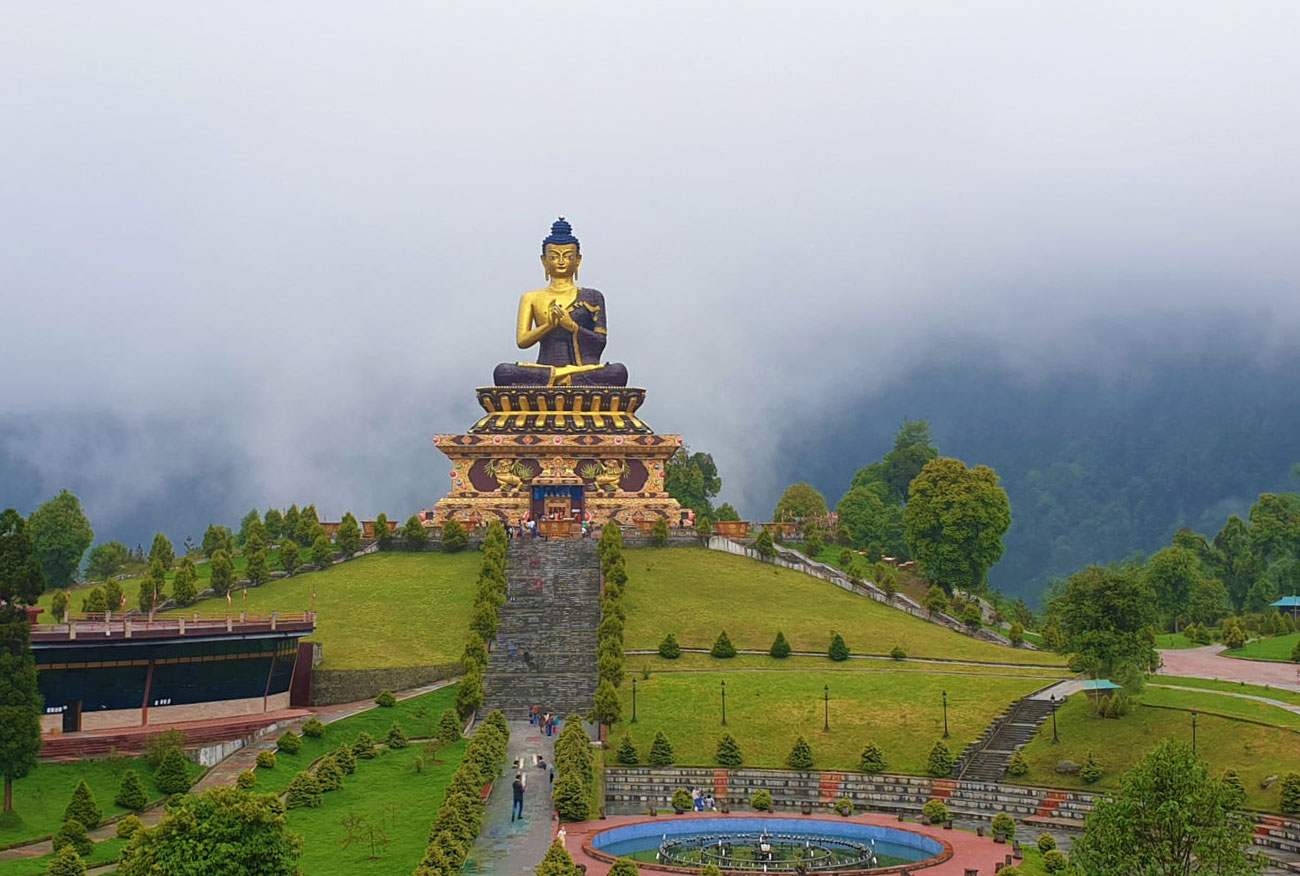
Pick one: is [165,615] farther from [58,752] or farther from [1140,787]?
[1140,787]

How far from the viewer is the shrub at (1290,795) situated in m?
34.6

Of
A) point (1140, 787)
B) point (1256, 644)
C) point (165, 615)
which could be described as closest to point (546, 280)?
point (165, 615)

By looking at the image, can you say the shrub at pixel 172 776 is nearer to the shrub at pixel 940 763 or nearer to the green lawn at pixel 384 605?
the green lawn at pixel 384 605

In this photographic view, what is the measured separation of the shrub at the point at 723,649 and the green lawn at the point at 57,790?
20855mm

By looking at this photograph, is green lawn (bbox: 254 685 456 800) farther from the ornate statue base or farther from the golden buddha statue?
the golden buddha statue

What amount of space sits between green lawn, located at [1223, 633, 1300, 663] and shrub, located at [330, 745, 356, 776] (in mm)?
39463

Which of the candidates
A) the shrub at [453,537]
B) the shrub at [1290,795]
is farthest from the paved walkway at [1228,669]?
the shrub at [453,537]

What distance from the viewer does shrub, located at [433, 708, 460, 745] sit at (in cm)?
4253

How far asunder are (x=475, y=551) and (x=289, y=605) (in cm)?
1193

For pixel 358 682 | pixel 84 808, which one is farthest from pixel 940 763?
pixel 84 808

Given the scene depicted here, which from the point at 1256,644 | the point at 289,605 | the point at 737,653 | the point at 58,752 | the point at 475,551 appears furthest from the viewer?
the point at 475,551

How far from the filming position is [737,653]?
175ft

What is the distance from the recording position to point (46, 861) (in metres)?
30.5

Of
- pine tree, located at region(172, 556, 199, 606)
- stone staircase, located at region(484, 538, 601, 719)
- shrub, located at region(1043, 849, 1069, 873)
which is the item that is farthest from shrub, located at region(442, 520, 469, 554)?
shrub, located at region(1043, 849, 1069, 873)
